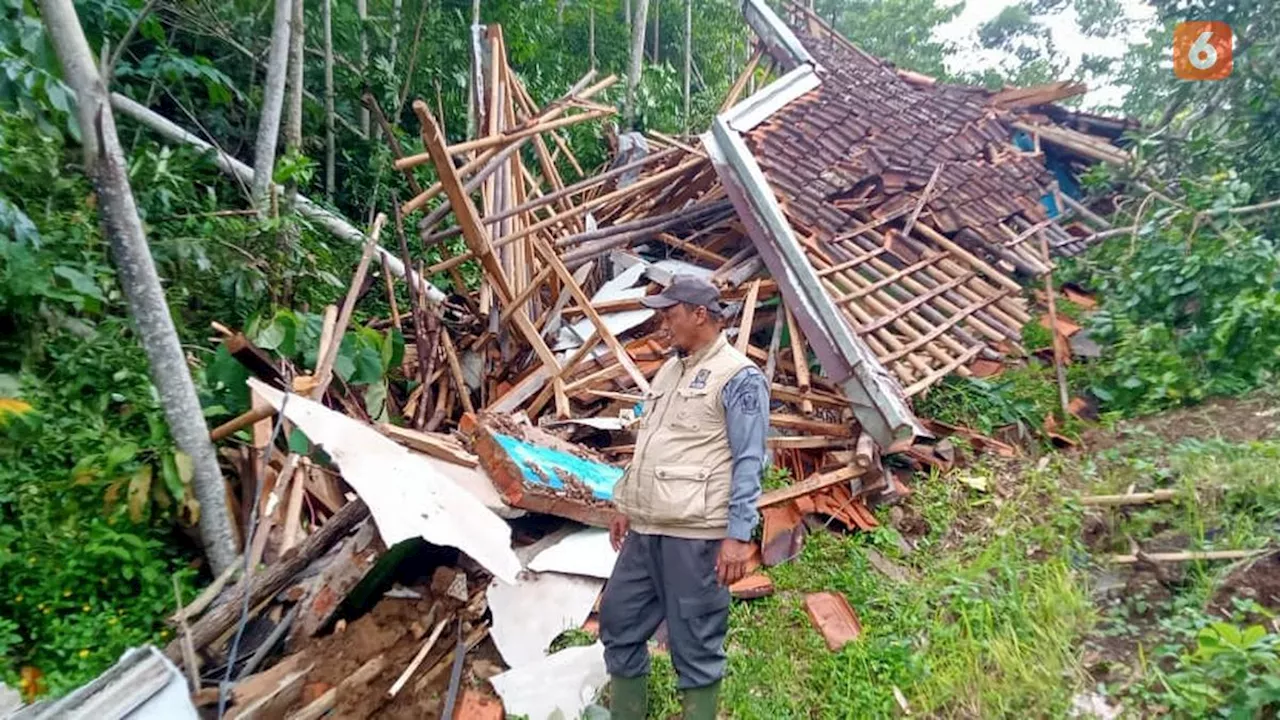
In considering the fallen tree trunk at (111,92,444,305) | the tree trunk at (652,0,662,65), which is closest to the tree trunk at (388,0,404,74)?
the fallen tree trunk at (111,92,444,305)

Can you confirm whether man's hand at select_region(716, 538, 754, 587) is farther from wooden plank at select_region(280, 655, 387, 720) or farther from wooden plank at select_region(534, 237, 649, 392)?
wooden plank at select_region(534, 237, 649, 392)

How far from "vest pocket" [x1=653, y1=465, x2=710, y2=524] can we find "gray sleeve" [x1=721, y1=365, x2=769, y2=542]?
0.10 m

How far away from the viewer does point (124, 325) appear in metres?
4.29

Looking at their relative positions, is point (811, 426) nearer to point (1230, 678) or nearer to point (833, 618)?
point (833, 618)

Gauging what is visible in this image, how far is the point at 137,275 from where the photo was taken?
3078mm

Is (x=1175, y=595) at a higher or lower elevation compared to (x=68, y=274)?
lower

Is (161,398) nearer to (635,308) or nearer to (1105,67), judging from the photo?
(635,308)

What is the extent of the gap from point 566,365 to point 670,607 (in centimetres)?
279

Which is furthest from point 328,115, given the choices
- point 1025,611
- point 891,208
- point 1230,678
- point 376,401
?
point 1230,678

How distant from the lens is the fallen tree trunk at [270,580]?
3053 mm

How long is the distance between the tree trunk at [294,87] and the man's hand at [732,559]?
4354 mm

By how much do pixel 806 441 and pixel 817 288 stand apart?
118 centimetres

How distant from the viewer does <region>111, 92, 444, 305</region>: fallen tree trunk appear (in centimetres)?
573

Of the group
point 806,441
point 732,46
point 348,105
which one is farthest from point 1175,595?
point 732,46
